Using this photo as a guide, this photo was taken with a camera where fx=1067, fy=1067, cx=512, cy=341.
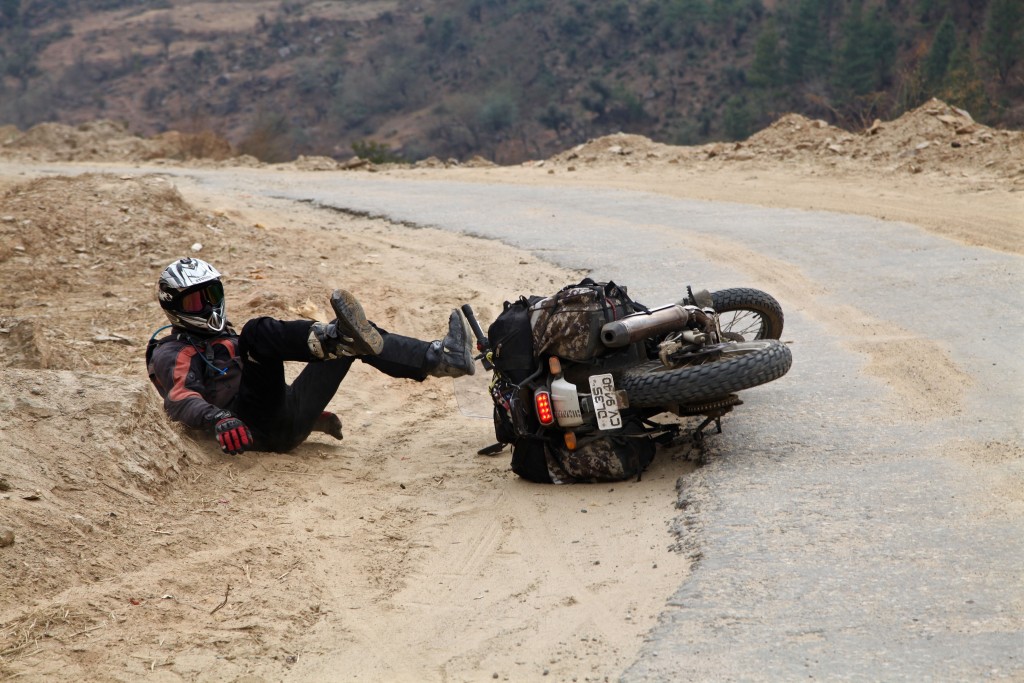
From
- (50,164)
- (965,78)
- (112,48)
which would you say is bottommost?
(965,78)

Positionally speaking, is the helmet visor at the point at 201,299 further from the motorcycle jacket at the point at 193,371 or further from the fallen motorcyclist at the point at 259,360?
the motorcycle jacket at the point at 193,371

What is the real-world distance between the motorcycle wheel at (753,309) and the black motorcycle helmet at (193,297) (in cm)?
333

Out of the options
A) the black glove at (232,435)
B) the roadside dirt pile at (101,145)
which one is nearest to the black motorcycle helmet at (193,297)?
the black glove at (232,435)

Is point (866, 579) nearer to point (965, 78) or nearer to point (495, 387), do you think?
point (495, 387)

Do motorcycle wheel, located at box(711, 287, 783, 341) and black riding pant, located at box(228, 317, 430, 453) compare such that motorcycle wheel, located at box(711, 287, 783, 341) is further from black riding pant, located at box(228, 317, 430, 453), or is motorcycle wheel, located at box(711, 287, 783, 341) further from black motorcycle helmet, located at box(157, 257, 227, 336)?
black motorcycle helmet, located at box(157, 257, 227, 336)

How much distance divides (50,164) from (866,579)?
21964 millimetres

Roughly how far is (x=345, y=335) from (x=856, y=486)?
284 centimetres

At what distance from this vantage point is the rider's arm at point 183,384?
6422 millimetres

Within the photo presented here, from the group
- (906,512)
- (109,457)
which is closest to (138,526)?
(109,457)

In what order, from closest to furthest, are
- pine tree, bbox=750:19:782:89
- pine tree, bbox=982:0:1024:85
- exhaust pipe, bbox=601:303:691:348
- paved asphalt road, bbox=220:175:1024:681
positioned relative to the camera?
paved asphalt road, bbox=220:175:1024:681, exhaust pipe, bbox=601:303:691:348, pine tree, bbox=982:0:1024:85, pine tree, bbox=750:19:782:89

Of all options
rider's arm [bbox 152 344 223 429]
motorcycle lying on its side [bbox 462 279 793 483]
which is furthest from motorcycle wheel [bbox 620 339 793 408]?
rider's arm [bbox 152 344 223 429]

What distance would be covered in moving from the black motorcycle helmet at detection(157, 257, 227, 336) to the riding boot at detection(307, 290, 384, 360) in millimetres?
1069

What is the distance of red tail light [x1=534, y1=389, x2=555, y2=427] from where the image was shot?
6.11 metres

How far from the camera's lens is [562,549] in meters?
5.41
